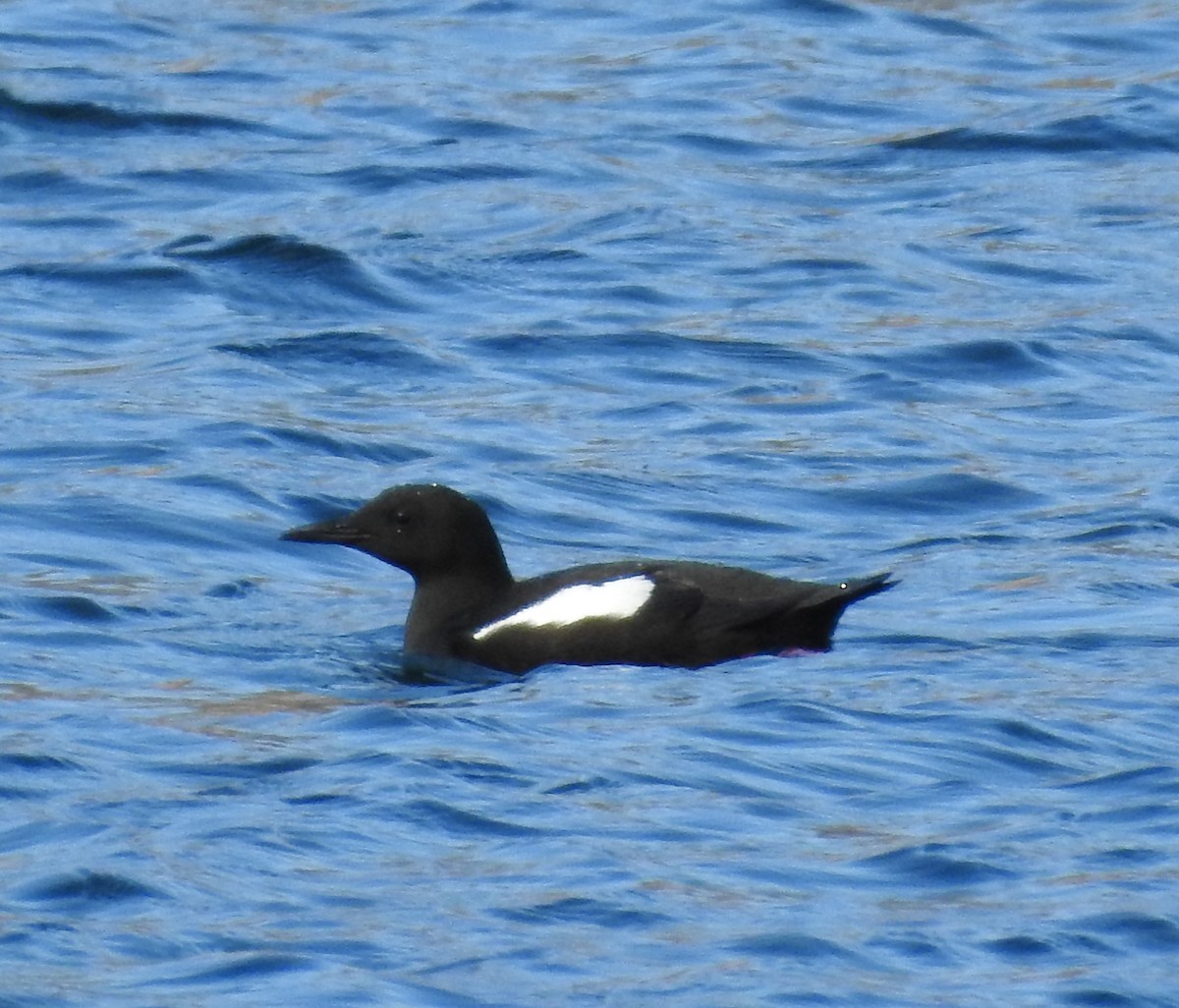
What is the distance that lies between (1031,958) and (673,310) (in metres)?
7.57

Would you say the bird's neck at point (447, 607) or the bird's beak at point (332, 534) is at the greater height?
the bird's beak at point (332, 534)

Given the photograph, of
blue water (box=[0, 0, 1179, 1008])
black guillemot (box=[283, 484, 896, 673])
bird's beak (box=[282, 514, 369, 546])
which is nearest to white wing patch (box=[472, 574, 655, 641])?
black guillemot (box=[283, 484, 896, 673])

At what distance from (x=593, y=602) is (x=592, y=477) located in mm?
2421

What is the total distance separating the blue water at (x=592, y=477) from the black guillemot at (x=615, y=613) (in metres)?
0.09

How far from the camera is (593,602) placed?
870 centimetres

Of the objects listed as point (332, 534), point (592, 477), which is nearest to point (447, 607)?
point (332, 534)

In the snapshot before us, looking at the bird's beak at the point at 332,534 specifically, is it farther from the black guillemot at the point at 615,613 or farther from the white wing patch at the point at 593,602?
the white wing patch at the point at 593,602

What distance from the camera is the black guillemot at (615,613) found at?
8.67 metres

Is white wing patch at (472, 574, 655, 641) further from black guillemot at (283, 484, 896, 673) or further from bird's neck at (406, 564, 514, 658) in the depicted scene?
bird's neck at (406, 564, 514, 658)

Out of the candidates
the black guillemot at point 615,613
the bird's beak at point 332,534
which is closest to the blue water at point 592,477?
the black guillemot at point 615,613

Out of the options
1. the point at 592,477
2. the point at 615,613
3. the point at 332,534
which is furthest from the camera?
the point at 592,477

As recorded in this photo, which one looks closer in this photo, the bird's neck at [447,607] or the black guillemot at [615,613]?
the black guillemot at [615,613]

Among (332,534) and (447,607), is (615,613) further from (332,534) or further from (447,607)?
(332,534)

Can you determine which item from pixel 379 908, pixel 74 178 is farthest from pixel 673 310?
pixel 379 908
